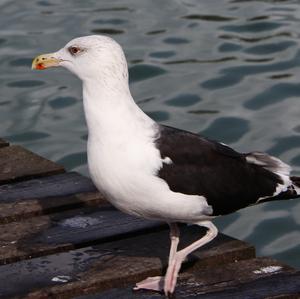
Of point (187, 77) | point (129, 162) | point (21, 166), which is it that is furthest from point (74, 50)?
point (187, 77)

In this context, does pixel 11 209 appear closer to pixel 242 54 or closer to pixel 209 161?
pixel 209 161

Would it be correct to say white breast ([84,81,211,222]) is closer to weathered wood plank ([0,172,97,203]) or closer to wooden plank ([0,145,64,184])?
weathered wood plank ([0,172,97,203])

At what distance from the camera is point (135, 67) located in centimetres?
1175

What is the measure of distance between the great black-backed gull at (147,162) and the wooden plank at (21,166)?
1501 millimetres

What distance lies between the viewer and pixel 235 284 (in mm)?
5711

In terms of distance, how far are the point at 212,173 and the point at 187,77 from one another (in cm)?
A: 569

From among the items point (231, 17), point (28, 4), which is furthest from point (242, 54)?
point (28, 4)

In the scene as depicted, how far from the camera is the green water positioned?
32.2 feet

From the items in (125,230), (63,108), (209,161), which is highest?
(209,161)

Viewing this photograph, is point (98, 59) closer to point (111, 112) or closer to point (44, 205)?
point (111, 112)

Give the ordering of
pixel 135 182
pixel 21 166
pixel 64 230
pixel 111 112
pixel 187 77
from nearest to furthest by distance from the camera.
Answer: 1. pixel 135 182
2. pixel 111 112
3. pixel 64 230
4. pixel 21 166
5. pixel 187 77

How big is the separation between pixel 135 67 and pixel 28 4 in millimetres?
2761

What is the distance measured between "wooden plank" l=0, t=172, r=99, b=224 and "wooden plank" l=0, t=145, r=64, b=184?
101 millimetres

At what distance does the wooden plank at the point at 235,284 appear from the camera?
5.60 m
